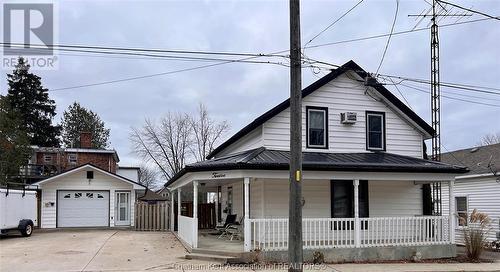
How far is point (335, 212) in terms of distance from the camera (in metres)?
17.0

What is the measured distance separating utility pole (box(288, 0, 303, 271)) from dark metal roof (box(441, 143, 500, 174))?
44.2 ft

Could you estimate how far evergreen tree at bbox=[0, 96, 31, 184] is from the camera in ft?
98.3

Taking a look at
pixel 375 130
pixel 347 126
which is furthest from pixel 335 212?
pixel 375 130

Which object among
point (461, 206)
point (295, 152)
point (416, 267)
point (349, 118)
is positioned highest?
point (349, 118)

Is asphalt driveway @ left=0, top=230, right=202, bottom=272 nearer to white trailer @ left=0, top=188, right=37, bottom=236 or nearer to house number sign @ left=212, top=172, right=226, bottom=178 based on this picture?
white trailer @ left=0, top=188, right=37, bottom=236

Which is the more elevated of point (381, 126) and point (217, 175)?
point (381, 126)

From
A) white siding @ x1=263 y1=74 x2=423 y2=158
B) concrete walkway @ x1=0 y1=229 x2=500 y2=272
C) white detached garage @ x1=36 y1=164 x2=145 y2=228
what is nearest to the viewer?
concrete walkway @ x1=0 y1=229 x2=500 y2=272

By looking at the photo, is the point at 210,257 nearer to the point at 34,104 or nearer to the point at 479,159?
the point at 479,159

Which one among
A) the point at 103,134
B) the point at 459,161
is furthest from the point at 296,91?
the point at 103,134

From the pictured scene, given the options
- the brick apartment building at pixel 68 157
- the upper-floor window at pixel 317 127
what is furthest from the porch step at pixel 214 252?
the brick apartment building at pixel 68 157

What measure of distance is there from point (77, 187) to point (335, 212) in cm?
1759

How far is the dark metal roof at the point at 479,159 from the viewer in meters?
21.1

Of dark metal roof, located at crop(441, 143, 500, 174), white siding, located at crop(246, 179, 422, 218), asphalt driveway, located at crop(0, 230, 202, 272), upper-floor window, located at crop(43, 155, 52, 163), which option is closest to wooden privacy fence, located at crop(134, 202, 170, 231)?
asphalt driveway, located at crop(0, 230, 202, 272)

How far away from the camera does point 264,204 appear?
16172 millimetres
